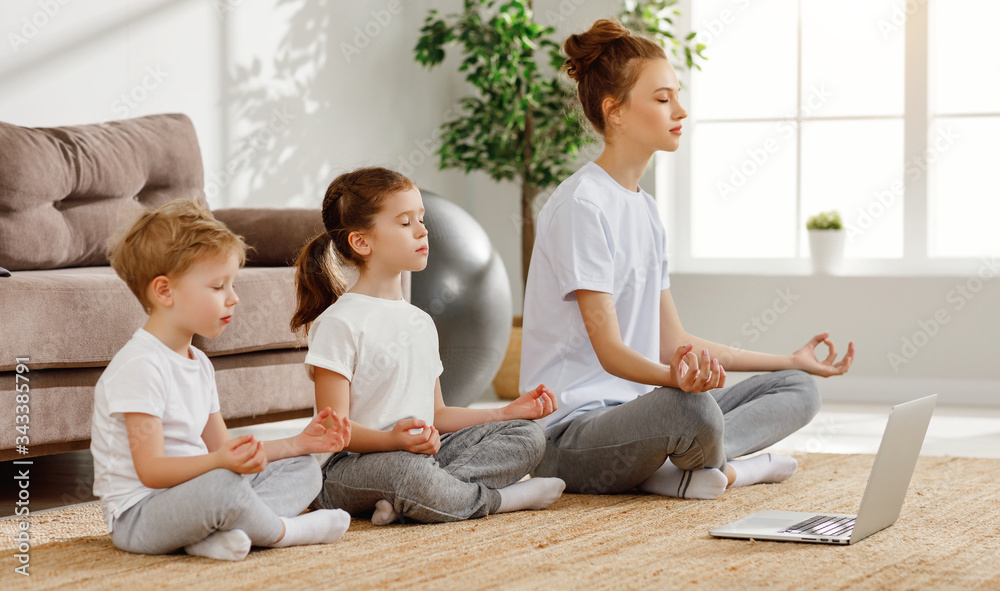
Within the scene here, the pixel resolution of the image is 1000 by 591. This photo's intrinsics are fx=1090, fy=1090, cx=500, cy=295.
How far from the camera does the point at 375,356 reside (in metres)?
1.77

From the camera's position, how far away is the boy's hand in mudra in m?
1.77

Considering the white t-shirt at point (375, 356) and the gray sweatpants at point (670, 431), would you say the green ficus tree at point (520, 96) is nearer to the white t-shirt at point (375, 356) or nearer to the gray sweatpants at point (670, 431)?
the gray sweatpants at point (670, 431)

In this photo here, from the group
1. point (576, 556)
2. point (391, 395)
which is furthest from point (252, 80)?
point (576, 556)

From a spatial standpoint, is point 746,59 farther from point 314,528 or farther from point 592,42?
point 314,528

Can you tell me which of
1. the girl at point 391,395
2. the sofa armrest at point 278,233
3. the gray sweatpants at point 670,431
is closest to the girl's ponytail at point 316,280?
the girl at point 391,395

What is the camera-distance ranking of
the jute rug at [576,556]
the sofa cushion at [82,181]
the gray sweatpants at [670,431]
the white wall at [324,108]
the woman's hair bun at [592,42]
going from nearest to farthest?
the jute rug at [576,556], the gray sweatpants at [670,431], the woman's hair bun at [592,42], the sofa cushion at [82,181], the white wall at [324,108]

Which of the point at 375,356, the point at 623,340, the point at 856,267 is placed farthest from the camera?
the point at 856,267

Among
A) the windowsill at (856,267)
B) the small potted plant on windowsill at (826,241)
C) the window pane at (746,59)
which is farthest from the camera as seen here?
the window pane at (746,59)

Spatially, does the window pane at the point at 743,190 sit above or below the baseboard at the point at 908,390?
above

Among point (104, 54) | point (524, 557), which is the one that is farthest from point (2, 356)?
point (104, 54)

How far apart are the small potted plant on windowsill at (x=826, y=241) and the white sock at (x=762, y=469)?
6.65ft

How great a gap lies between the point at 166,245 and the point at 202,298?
9cm

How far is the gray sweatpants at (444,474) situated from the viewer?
171 cm

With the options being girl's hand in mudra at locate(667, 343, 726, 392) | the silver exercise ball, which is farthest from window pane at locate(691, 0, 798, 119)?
girl's hand in mudra at locate(667, 343, 726, 392)
